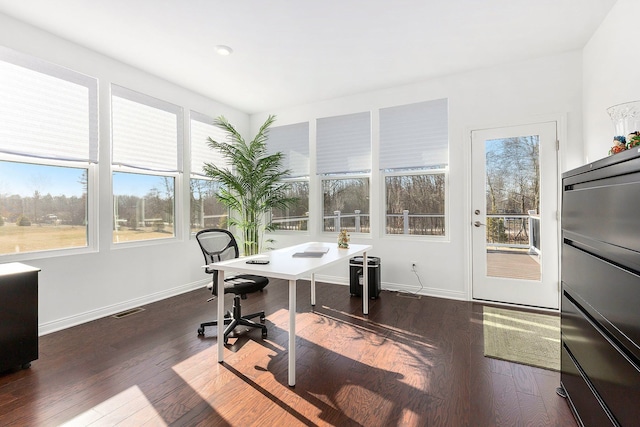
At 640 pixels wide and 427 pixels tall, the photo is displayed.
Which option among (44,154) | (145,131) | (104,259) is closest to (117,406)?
(104,259)

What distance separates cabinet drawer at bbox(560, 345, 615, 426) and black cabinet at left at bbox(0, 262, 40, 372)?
3.45 meters

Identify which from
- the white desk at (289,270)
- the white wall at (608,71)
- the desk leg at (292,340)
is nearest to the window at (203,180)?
the white desk at (289,270)

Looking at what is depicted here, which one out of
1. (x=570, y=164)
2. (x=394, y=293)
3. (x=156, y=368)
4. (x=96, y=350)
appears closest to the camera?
(x=156, y=368)

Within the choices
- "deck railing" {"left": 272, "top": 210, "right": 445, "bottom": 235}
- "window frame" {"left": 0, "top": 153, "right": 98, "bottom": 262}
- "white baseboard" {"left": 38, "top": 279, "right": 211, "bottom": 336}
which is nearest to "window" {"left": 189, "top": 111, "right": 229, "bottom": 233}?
"white baseboard" {"left": 38, "top": 279, "right": 211, "bottom": 336}

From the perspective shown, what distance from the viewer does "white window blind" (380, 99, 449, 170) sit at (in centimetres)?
407

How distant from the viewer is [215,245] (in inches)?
124

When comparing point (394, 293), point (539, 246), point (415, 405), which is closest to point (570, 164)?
point (539, 246)

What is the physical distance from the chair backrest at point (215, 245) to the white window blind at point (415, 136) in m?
2.38

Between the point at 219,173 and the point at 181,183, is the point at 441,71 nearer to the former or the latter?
the point at 219,173

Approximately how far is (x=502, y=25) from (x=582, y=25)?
0.73 metres

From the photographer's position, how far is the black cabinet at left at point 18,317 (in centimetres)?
216

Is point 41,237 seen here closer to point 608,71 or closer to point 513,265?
point 513,265

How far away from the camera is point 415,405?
1845mm

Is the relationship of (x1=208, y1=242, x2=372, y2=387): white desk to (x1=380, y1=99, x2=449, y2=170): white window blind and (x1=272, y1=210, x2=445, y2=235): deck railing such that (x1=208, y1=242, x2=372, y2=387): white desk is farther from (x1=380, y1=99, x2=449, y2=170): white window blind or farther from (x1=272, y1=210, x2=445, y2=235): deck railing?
(x1=380, y1=99, x2=449, y2=170): white window blind
